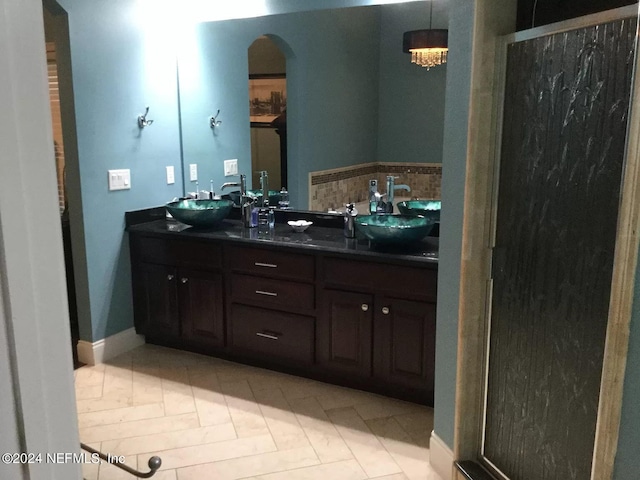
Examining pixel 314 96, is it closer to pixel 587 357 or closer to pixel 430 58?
pixel 430 58

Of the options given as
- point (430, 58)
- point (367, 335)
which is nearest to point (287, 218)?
point (367, 335)

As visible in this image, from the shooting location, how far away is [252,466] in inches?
98.7

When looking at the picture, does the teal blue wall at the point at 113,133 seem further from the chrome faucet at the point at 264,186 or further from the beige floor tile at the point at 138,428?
the beige floor tile at the point at 138,428

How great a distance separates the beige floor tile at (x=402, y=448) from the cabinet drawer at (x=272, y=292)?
28.4 inches

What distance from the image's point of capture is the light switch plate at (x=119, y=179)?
354cm

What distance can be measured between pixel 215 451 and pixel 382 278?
44.6 inches

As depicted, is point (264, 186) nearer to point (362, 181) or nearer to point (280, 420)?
point (362, 181)

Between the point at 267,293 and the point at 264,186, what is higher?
the point at 264,186

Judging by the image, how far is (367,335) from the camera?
3.02 meters

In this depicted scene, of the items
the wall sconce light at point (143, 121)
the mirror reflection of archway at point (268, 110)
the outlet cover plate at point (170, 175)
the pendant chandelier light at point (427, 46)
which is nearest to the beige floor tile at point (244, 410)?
the mirror reflection of archway at point (268, 110)

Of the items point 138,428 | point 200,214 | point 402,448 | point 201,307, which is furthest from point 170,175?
point 402,448

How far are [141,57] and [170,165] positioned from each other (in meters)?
0.71

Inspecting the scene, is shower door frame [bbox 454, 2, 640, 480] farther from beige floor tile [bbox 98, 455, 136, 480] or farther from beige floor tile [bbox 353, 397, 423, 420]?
beige floor tile [bbox 98, 455, 136, 480]

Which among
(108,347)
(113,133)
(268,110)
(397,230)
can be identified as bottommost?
(108,347)
